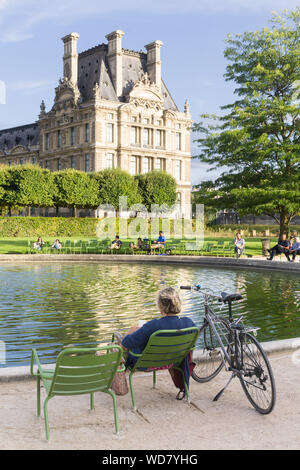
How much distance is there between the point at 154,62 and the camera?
78562 mm

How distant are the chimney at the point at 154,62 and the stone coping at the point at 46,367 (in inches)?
2991

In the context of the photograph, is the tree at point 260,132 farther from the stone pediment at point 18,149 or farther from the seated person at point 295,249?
the stone pediment at point 18,149

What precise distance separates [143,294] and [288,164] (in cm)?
1735

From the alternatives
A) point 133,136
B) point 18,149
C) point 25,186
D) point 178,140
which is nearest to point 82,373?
point 25,186

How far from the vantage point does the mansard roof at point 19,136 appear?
91.8m

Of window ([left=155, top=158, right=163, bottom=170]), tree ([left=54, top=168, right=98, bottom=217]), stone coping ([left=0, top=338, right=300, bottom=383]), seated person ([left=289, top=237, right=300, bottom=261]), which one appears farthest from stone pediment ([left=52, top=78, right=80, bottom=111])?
stone coping ([left=0, top=338, right=300, bottom=383])

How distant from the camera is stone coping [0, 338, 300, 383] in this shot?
17.9ft

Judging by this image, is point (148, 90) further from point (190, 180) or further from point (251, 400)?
point (251, 400)

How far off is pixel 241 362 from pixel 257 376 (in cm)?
27

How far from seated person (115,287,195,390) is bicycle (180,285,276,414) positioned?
1.83 ft

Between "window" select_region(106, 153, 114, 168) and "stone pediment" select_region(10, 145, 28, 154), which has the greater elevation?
"stone pediment" select_region(10, 145, 28, 154)

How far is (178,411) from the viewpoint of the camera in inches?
182

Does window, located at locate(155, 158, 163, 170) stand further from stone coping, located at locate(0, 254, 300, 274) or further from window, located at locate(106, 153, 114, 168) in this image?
stone coping, located at locate(0, 254, 300, 274)

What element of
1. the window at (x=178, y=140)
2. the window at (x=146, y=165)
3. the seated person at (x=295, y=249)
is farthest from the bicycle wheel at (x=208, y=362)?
the window at (x=178, y=140)
